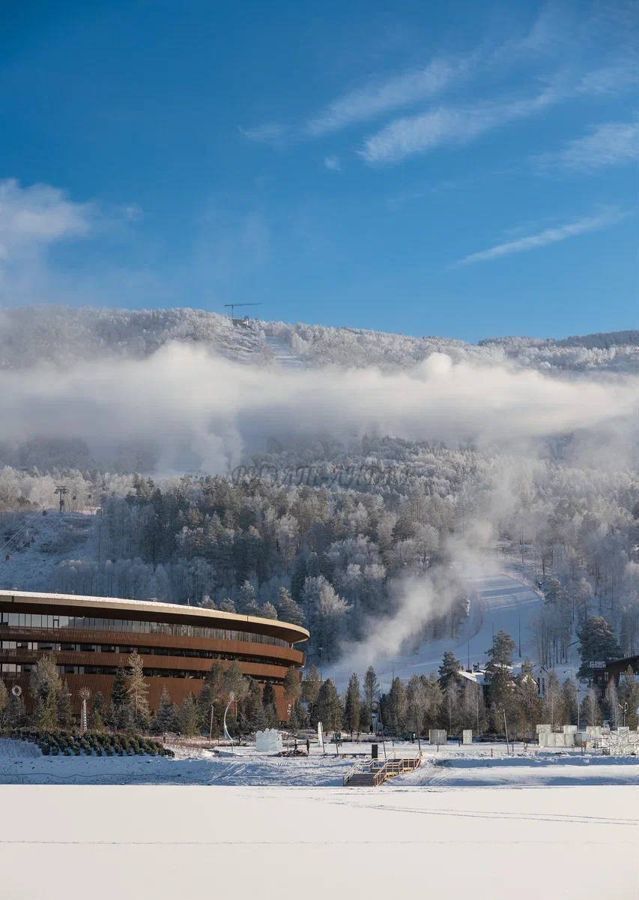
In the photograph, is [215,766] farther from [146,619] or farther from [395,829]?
[146,619]

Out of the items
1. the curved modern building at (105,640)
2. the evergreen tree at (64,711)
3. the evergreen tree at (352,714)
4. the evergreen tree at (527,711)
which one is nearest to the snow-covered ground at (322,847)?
the evergreen tree at (64,711)

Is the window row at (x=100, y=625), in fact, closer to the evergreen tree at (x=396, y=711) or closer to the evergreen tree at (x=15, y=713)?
the evergreen tree at (x=15, y=713)

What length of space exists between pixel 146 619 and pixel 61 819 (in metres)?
83.2

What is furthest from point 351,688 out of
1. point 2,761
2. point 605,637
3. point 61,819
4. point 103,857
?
point 103,857

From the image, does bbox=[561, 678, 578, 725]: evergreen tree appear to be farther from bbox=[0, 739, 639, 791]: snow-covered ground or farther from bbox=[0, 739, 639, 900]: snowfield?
bbox=[0, 739, 639, 900]: snowfield

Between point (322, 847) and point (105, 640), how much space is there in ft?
295

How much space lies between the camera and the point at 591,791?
53.7 metres

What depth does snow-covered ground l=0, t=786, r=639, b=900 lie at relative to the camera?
92.2 feet

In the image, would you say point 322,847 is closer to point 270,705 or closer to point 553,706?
point 270,705

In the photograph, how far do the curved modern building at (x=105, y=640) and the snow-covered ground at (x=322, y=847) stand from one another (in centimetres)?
6943

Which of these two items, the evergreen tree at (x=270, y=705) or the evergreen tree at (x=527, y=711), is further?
the evergreen tree at (x=270, y=705)

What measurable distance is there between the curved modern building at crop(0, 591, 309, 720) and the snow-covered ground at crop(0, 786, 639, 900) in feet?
228

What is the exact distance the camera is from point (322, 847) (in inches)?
1335

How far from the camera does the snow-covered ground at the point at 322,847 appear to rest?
28.1 metres
